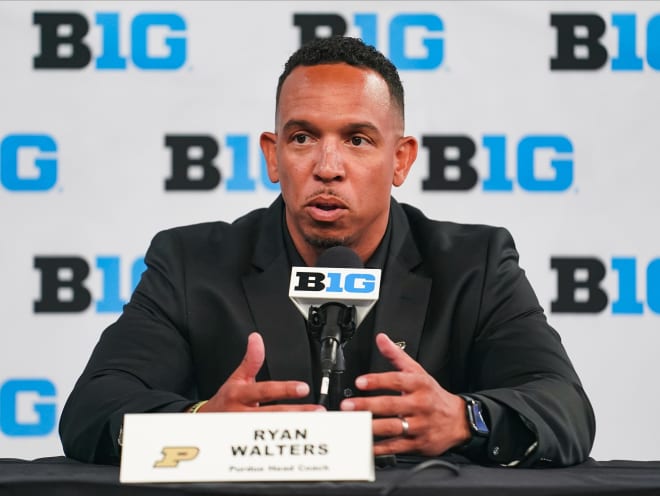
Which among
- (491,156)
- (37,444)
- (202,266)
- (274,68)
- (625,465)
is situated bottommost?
(37,444)

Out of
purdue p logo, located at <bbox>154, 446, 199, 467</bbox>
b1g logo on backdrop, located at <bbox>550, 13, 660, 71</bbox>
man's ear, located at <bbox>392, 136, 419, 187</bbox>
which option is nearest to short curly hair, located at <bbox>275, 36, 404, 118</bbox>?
man's ear, located at <bbox>392, 136, 419, 187</bbox>

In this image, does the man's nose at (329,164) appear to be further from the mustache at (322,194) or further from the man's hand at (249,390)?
the man's hand at (249,390)

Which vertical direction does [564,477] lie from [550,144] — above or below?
below

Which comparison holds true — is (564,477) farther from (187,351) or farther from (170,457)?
(187,351)

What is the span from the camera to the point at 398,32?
3.49m

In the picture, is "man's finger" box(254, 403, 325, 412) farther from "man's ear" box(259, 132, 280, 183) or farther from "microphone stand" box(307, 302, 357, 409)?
"man's ear" box(259, 132, 280, 183)

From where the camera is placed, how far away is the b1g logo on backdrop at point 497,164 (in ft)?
11.3

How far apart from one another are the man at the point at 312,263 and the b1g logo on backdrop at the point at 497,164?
70cm

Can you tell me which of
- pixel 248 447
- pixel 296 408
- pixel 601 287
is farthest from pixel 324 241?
pixel 601 287

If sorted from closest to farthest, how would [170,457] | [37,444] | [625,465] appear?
[170,457] → [625,465] → [37,444]

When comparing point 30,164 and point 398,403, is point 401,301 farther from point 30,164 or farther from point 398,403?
point 30,164

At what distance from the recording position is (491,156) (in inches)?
136

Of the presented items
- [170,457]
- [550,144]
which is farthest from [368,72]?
[170,457]

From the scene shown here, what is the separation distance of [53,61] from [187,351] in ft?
4.60
